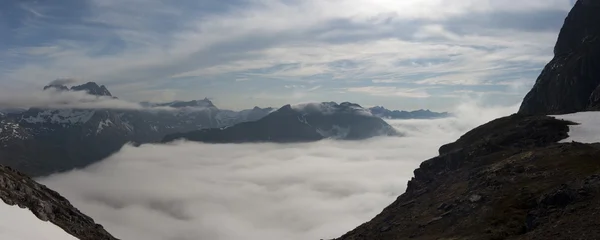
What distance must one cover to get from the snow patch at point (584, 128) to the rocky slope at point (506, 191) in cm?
294

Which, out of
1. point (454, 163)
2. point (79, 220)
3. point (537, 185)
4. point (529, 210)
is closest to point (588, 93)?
point (454, 163)

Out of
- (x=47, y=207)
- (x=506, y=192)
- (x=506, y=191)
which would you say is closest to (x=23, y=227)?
(x=47, y=207)

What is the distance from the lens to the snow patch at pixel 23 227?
6550 centimetres

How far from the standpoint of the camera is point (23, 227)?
7194cm

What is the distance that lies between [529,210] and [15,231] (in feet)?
249

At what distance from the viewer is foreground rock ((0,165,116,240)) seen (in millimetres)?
87062

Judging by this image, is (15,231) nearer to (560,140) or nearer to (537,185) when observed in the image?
(537,185)

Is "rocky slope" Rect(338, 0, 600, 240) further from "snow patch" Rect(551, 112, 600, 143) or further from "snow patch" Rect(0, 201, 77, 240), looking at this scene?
"snow patch" Rect(0, 201, 77, 240)

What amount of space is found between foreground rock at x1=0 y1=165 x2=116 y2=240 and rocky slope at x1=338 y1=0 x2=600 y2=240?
64.5 meters

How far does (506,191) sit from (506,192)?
560mm

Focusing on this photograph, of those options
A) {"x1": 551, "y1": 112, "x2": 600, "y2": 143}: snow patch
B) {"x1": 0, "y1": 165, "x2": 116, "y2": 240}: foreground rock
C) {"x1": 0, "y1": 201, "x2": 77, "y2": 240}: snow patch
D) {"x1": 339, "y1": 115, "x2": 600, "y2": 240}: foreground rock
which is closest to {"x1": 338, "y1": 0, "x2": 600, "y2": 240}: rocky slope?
{"x1": 339, "y1": 115, "x2": 600, "y2": 240}: foreground rock

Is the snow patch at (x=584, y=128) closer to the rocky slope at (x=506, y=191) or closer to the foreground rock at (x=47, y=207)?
the rocky slope at (x=506, y=191)

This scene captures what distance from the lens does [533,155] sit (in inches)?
3371

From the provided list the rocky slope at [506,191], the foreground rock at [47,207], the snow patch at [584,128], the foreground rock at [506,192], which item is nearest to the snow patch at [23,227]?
the foreground rock at [47,207]
